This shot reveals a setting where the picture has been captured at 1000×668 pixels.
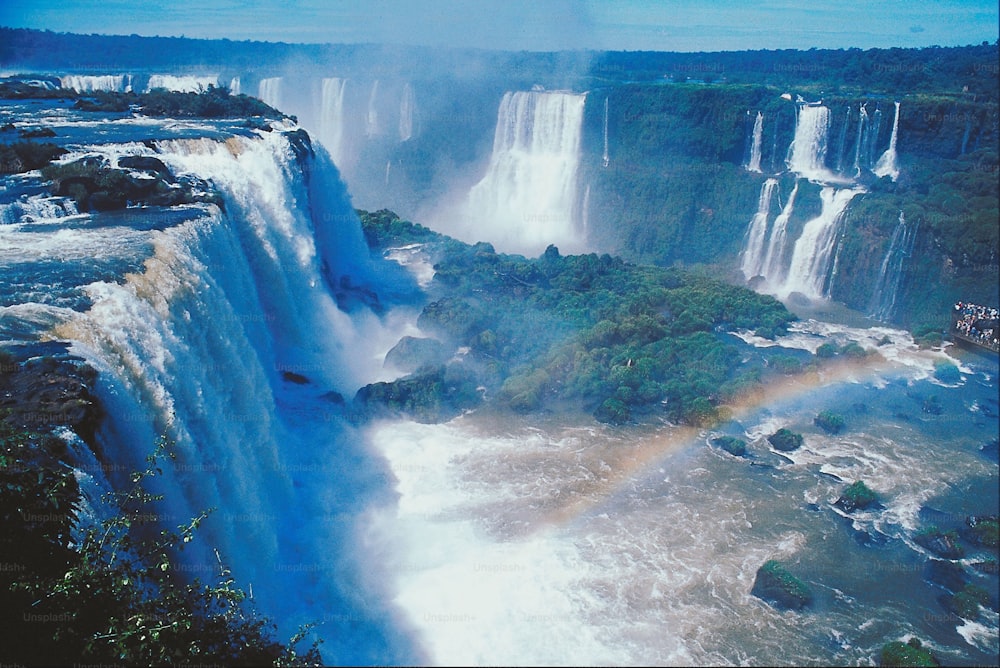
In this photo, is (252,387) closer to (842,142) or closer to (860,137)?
(842,142)

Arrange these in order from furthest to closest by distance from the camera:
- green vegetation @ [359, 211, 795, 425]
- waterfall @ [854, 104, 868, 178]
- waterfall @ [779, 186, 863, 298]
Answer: waterfall @ [854, 104, 868, 178] → waterfall @ [779, 186, 863, 298] → green vegetation @ [359, 211, 795, 425]

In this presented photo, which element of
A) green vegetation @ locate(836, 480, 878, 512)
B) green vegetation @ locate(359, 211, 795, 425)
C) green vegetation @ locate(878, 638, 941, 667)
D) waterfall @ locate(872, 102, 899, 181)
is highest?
waterfall @ locate(872, 102, 899, 181)

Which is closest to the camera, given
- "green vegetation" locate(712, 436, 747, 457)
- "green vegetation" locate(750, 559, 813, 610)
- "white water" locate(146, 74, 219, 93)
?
"green vegetation" locate(750, 559, 813, 610)

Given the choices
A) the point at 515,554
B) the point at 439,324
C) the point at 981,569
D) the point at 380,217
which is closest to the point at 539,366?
the point at 439,324

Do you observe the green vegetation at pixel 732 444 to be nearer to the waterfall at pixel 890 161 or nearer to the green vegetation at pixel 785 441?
the green vegetation at pixel 785 441

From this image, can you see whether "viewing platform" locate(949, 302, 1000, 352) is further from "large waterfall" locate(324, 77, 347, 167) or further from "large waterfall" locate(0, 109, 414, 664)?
"large waterfall" locate(324, 77, 347, 167)

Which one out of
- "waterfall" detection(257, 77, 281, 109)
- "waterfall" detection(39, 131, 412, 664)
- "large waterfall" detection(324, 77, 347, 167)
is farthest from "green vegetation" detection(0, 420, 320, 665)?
"waterfall" detection(257, 77, 281, 109)

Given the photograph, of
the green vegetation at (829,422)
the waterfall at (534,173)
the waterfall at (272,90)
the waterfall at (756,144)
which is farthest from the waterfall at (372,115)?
the green vegetation at (829,422)
